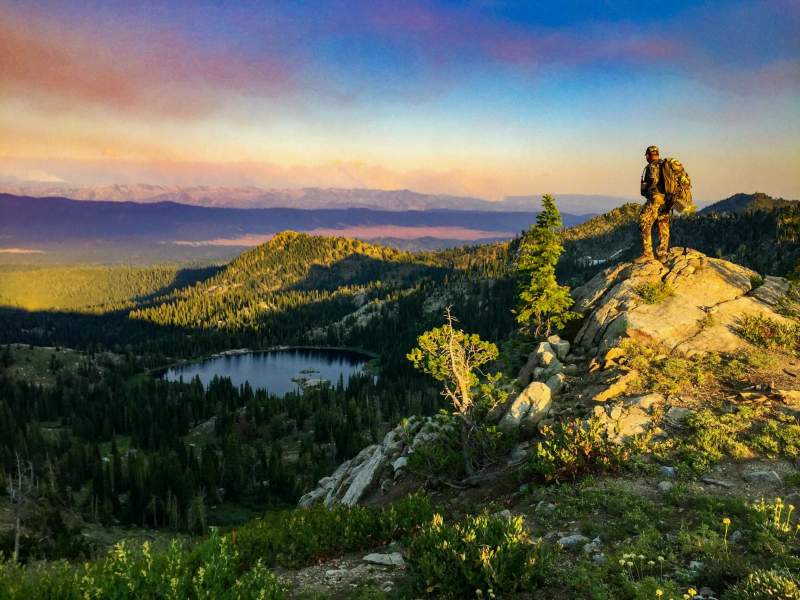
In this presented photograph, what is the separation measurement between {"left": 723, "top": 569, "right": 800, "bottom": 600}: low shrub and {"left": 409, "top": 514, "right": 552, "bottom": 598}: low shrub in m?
3.78

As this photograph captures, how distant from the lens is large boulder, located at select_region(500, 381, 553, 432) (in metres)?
23.1

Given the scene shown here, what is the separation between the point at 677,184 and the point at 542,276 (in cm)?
1207

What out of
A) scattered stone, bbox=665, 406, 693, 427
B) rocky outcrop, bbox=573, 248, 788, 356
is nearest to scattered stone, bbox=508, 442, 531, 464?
scattered stone, bbox=665, 406, 693, 427

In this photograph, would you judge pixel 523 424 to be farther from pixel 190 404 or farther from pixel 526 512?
pixel 190 404

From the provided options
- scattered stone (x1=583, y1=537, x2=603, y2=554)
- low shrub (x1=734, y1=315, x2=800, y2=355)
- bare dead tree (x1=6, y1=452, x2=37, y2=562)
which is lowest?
bare dead tree (x1=6, y1=452, x2=37, y2=562)

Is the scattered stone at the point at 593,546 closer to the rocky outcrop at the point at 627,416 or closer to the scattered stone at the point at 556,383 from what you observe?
the rocky outcrop at the point at 627,416

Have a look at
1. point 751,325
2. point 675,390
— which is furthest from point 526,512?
point 751,325

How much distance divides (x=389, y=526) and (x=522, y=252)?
3174cm

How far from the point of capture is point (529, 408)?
23.6 m

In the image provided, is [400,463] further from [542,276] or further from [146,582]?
[146,582]

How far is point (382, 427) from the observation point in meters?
144

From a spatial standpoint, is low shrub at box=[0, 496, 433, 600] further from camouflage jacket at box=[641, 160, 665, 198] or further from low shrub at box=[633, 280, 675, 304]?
camouflage jacket at box=[641, 160, 665, 198]

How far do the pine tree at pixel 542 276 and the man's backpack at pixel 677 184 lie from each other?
958 centimetres

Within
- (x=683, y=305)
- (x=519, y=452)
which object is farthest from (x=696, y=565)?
(x=683, y=305)
